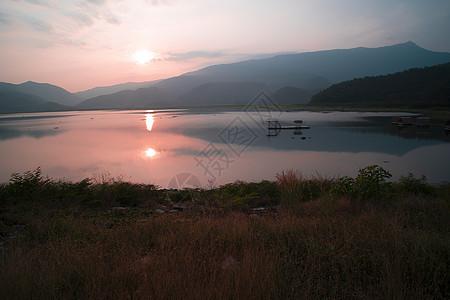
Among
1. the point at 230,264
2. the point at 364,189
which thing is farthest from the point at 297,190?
the point at 230,264

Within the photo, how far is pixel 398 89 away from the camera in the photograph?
72.8 metres

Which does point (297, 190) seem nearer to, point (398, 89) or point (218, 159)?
point (218, 159)

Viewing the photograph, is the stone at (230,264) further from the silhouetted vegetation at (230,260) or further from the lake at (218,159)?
the lake at (218,159)

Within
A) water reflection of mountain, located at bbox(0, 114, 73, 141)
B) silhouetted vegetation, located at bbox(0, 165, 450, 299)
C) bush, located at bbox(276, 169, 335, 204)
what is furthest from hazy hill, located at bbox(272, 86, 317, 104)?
silhouetted vegetation, located at bbox(0, 165, 450, 299)

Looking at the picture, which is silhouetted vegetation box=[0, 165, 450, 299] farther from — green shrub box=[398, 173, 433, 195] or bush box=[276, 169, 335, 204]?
green shrub box=[398, 173, 433, 195]

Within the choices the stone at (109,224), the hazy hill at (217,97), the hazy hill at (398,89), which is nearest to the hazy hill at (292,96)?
the hazy hill at (398,89)

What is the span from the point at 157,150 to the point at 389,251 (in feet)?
53.2

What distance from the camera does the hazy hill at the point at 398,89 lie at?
61562 millimetres

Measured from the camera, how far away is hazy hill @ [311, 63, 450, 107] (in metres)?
61.6

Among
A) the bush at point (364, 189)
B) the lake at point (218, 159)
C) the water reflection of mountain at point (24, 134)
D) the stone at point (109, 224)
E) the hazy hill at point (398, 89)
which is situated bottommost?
the lake at point (218, 159)

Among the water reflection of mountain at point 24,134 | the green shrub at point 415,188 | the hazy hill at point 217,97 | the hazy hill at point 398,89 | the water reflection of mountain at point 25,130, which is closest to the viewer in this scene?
the green shrub at point 415,188

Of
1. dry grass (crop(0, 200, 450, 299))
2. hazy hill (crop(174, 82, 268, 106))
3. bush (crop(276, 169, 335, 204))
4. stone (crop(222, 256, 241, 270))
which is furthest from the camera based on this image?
hazy hill (crop(174, 82, 268, 106))

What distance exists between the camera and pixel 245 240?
361cm

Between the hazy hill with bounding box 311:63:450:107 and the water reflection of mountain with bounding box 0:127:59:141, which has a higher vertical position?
the hazy hill with bounding box 311:63:450:107
